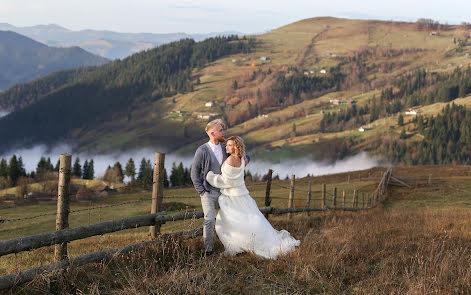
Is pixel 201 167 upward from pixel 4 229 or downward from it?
upward

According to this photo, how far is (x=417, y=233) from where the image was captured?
1034 cm

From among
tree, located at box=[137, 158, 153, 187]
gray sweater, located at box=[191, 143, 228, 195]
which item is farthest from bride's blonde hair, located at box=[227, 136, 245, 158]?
tree, located at box=[137, 158, 153, 187]

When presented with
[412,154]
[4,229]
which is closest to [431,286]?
[4,229]

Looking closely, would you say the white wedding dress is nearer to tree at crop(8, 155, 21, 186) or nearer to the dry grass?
the dry grass

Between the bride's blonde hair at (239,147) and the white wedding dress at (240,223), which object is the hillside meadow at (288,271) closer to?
the white wedding dress at (240,223)

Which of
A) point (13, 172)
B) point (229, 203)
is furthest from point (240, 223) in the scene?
point (13, 172)

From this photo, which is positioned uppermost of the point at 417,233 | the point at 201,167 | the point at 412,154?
the point at 201,167

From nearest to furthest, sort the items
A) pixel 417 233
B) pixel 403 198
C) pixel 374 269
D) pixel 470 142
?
pixel 374 269 < pixel 417 233 < pixel 403 198 < pixel 470 142

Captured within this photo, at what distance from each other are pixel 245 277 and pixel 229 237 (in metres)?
1.34

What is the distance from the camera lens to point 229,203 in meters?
8.10

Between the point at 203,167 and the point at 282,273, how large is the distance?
8.21 ft

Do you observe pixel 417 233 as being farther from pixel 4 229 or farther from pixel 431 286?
pixel 4 229

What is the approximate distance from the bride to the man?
161 millimetres

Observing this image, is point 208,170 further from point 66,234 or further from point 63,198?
point 66,234
